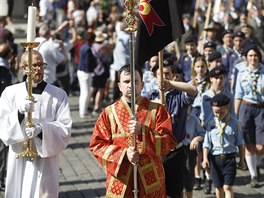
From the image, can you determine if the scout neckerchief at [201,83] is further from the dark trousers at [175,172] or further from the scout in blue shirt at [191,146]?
the dark trousers at [175,172]

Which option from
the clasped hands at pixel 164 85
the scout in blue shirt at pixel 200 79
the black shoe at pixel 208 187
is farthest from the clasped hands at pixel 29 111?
the scout in blue shirt at pixel 200 79

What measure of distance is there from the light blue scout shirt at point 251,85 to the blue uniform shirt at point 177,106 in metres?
2.63

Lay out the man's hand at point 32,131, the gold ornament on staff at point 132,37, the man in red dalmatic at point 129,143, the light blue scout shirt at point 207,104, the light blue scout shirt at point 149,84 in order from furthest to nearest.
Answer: the light blue scout shirt at point 207,104
the light blue scout shirt at point 149,84
the man's hand at point 32,131
the man in red dalmatic at point 129,143
the gold ornament on staff at point 132,37

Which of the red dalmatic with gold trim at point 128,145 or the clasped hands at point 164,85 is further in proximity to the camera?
the clasped hands at point 164,85

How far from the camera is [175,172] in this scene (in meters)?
8.56

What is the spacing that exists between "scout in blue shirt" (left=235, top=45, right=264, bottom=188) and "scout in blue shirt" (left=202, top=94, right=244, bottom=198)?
146 centimetres

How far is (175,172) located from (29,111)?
207 centimetres

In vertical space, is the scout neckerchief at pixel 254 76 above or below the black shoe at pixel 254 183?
above

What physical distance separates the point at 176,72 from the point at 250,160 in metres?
2.43

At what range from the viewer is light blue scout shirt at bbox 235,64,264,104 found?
1118 centimetres

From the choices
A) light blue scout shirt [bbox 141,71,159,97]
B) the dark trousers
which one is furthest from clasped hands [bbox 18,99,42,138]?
light blue scout shirt [bbox 141,71,159,97]

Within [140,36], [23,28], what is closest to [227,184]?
[140,36]

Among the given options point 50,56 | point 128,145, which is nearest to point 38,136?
point 128,145

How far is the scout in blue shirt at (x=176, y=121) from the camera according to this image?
8.48m
